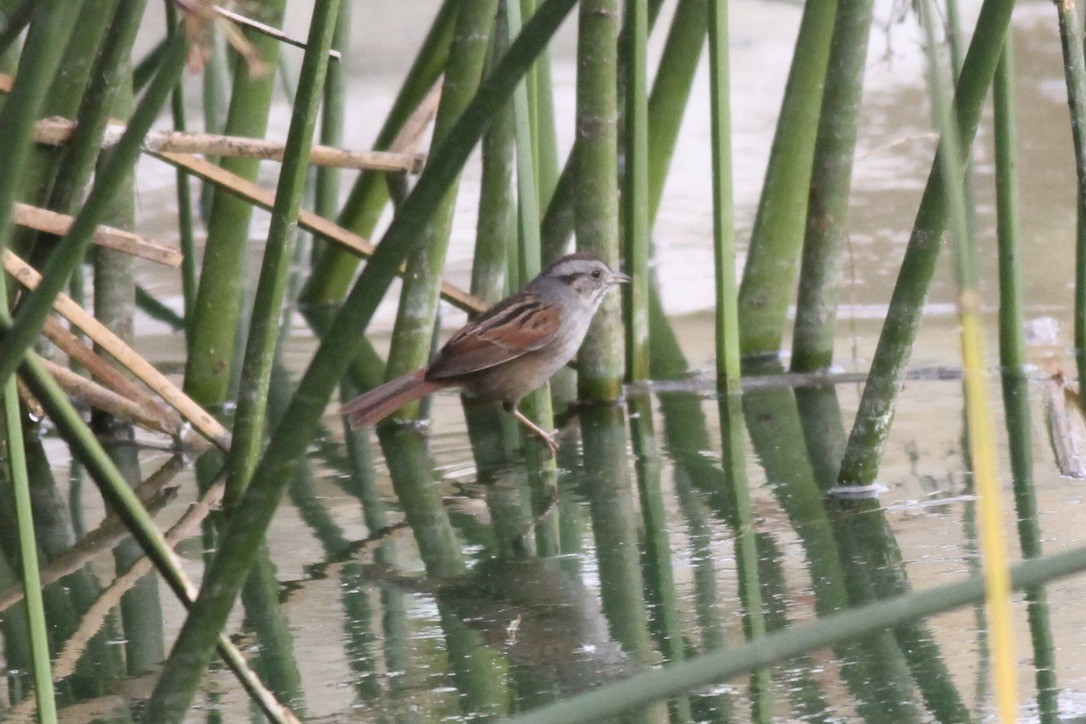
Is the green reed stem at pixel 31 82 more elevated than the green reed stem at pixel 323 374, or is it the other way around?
the green reed stem at pixel 31 82

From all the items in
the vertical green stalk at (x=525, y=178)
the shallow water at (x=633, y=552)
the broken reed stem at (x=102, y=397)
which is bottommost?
the shallow water at (x=633, y=552)

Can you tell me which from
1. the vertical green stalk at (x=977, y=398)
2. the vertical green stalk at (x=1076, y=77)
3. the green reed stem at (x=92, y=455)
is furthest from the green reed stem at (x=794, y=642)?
the vertical green stalk at (x=1076, y=77)

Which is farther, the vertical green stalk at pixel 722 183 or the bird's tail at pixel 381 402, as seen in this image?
the bird's tail at pixel 381 402

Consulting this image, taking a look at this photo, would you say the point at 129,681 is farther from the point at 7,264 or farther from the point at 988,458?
the point at 988,458

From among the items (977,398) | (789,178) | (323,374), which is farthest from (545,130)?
(977,398)

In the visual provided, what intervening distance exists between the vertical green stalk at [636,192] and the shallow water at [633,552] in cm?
19

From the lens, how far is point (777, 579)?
10.6 feet

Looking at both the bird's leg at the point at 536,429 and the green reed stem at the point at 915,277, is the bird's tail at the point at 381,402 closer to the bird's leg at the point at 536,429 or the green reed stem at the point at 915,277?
the bird's leg at the point at 536,429

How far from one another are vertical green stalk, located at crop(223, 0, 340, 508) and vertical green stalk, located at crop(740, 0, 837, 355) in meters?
1.91

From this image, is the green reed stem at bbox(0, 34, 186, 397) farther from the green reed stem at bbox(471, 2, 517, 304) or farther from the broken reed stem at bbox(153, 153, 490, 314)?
the green reed stem at bbox(471, 2, 517, 304)

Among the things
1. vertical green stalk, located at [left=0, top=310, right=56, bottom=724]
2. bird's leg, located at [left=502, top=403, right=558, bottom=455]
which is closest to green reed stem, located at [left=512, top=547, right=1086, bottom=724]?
vertical green stalk, located at [left=0, top=310, right=56, bottom=724]

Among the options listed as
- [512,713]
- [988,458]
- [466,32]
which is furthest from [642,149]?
[988,458]

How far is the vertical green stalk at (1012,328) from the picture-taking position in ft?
11.4

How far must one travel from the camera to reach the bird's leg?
4.32 metres
